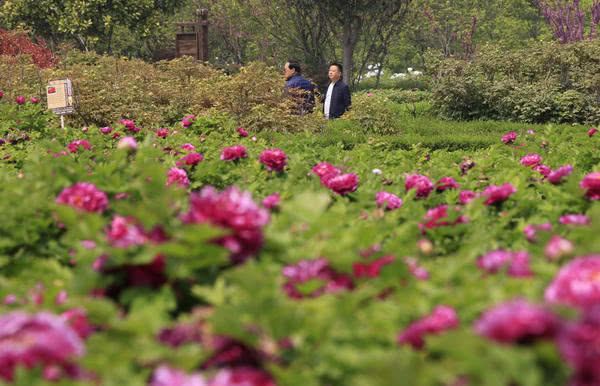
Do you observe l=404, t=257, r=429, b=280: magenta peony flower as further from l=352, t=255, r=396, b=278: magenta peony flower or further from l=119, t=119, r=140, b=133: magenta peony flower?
l=119, t=119, r=140, b=133: magenta peony flower

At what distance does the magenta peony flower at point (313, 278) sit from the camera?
1.50 meters

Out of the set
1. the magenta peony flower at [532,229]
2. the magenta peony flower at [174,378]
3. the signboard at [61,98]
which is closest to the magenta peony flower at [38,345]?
the magenta peony flower at [174,378]

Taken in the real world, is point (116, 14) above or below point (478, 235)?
above

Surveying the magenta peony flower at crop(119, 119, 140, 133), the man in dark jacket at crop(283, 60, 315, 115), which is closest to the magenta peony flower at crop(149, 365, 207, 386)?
the magenta peony flower at crop(119, 119, 140, 133)

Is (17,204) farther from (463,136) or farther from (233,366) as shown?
(463,136)

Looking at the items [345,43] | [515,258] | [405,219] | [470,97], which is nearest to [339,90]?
[470,97]

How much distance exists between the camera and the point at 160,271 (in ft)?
5.07

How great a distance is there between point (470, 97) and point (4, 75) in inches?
330

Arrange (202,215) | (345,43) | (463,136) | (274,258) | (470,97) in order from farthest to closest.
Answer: (345,43) → (470,97) → (463,136) → (274,258) → (202,215)

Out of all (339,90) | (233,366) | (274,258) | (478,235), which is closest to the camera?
(233,366)

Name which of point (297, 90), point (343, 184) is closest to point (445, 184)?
point (343, 184)

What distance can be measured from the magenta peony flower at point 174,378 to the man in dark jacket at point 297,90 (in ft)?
29.6

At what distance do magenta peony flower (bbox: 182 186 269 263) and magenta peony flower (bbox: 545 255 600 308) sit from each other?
60 cm

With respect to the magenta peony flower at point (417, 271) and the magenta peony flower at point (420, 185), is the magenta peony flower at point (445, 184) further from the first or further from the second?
the magenta peony flower at point (417, 271)
